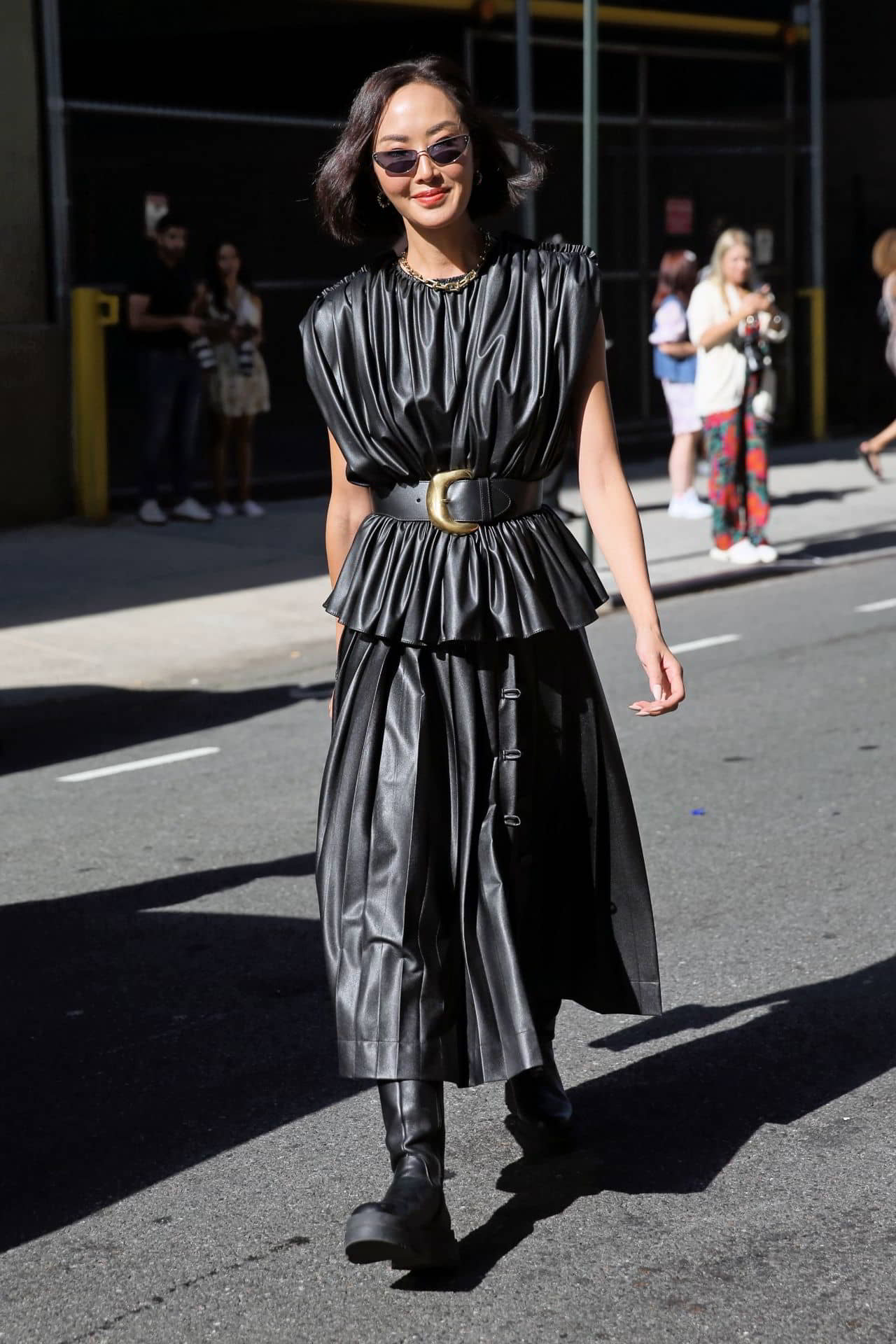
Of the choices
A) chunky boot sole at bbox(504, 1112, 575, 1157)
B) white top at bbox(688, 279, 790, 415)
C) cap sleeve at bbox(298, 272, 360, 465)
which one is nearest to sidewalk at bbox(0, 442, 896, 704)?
white top at bbox(688, 279, 790, 415)

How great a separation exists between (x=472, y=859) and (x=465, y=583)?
476mm

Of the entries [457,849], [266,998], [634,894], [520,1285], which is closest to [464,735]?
[457,849]

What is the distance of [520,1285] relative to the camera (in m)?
3.23

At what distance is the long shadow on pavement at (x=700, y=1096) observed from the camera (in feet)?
11.7

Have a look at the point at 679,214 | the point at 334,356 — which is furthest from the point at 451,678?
the point at 679,214

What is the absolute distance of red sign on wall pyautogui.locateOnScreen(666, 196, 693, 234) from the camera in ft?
61.9

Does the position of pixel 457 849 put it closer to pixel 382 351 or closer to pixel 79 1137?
pixel 382 351

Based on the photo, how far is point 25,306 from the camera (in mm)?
13320

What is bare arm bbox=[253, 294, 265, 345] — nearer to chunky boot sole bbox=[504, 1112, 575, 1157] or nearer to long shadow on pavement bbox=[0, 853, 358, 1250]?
long shadow on pavement bbox=[0, 853, 358, 1250]

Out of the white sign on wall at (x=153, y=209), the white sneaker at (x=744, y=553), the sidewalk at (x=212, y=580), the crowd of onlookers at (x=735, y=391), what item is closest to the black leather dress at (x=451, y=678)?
the sidewalk at (x=212, y=580)

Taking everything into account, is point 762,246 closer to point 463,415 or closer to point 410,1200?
point 463,415

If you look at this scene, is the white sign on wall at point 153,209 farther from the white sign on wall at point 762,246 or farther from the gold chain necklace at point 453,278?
the gold chain necklace at point 453,278

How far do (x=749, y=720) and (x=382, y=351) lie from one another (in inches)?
183

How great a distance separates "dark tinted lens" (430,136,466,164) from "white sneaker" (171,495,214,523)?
10.5 meters
